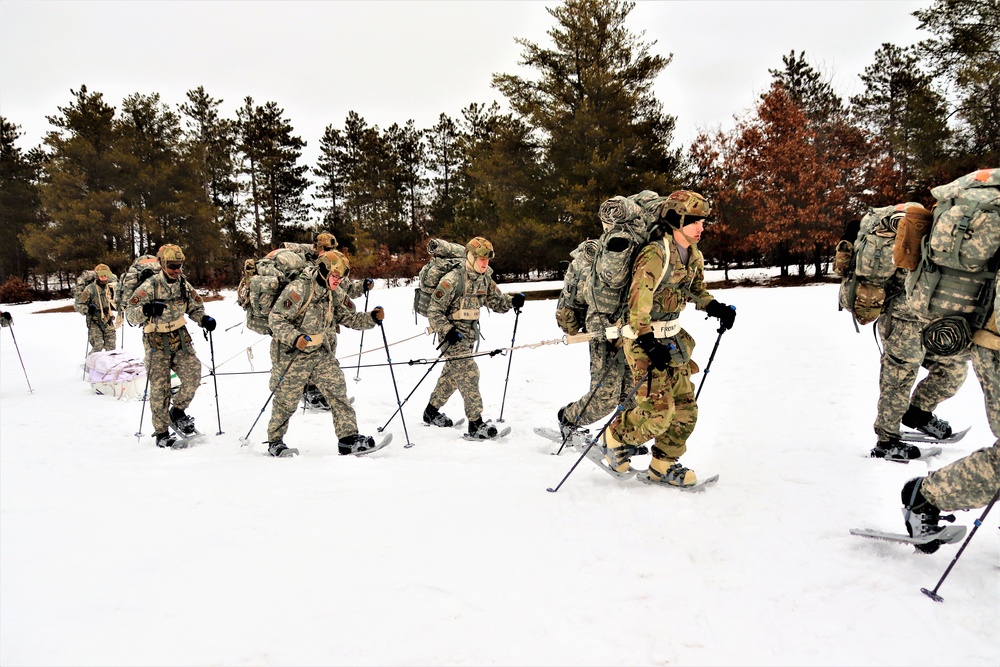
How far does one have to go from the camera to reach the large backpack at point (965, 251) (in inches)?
126

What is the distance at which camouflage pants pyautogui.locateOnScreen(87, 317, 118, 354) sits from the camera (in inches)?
463

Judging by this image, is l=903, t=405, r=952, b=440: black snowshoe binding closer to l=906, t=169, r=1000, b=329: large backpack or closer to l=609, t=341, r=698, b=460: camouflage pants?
l=906, t=169, r=1000, b=329: large backpack

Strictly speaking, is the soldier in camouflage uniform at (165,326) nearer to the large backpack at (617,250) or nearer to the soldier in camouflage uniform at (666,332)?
the large backpack at (617,250)

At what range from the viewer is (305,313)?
5.81 m

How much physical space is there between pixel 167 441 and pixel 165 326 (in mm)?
1462

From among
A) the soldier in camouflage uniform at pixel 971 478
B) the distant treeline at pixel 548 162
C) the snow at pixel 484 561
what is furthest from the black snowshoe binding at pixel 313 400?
the distant treeline at pixel 548 162

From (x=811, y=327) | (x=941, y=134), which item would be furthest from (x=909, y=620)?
(x=941, y=134)

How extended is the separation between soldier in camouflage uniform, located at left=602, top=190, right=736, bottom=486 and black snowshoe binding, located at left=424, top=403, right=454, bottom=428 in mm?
3132

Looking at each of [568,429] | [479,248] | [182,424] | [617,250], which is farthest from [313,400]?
[617,250]

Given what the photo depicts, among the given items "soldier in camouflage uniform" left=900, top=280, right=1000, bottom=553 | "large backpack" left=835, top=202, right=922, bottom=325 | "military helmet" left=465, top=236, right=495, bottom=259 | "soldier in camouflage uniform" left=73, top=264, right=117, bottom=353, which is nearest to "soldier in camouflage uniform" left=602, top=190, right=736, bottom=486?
"soldier in camouflage uniform" left=900, top=280, right=1000, bottom=553

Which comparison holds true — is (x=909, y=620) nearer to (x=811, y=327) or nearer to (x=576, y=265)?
(x=576, y=265)

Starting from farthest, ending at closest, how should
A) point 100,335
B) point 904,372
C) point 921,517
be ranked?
point 100,335 < point 904,372 < point 921,517

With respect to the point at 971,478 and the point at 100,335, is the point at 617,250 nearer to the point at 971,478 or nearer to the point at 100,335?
the point at 971,478

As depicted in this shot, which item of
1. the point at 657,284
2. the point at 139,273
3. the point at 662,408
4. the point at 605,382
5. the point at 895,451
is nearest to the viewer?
the point at 657,284
